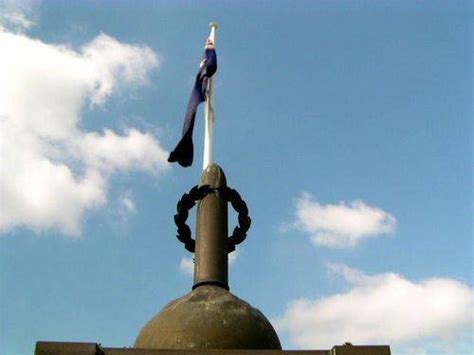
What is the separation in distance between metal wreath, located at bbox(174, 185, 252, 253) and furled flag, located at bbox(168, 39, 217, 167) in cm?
174

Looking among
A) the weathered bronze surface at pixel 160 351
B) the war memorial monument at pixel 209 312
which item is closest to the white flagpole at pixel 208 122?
the war memorial monument at pixel 209 312

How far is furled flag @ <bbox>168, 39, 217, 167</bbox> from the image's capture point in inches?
436

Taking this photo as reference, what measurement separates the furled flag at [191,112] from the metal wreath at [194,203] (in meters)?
1.74

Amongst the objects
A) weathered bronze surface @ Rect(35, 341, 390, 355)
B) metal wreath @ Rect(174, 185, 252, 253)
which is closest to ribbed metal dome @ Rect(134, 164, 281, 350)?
weathered bronze surface @ Rect(35, 341, 390, 355)

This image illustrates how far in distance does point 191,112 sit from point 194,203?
2.27 m

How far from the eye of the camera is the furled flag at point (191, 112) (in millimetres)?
11062

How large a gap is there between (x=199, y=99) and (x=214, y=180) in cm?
245

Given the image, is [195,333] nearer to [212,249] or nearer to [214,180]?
[212,249]

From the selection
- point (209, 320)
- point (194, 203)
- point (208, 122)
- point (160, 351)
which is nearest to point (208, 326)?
point (209, 320)

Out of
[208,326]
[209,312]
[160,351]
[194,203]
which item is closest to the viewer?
[160,351]

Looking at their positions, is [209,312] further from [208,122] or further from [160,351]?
[208,122]

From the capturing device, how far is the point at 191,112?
11.1 m

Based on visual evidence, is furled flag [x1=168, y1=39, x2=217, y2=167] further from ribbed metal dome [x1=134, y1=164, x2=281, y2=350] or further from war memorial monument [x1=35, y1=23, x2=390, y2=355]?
ribbed metal dome [x1=134, y1=164, x2=281, y2=350]

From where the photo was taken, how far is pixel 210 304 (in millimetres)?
7500
